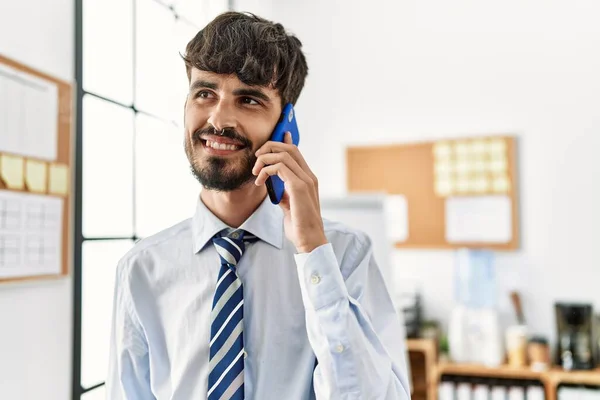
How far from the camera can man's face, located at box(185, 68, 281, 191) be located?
979 millimetres

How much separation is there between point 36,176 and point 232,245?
2.81 feet

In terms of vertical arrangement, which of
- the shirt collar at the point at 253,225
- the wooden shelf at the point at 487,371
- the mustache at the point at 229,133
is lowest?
the wooden shelf at the point at 487,371

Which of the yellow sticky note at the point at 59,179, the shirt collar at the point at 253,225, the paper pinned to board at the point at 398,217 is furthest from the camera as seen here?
the paper pinned to board at the point at 398,217

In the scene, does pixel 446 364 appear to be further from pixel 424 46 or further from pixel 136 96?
pixel 136 96

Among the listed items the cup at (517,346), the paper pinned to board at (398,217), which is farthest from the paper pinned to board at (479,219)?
the cup at (517,346)

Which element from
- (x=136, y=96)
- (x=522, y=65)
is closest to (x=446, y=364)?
(x=522, y=65)

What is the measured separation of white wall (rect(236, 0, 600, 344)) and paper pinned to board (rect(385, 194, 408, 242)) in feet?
0.39

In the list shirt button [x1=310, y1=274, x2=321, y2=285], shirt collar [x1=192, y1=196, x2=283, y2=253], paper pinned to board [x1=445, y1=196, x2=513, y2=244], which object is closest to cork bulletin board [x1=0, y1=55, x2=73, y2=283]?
shirt collar [x1=192, y1=196, x2=283, y2=253]

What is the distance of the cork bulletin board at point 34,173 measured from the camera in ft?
4.91

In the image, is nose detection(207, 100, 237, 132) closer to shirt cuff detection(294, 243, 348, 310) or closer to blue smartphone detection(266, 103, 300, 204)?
blue smartphone detection(266, 103, 300, 204)

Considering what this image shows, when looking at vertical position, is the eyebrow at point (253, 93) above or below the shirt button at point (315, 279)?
above

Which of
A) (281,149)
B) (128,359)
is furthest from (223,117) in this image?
(128,359)

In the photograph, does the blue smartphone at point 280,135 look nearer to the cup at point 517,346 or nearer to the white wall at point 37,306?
the white wall at point 37,306

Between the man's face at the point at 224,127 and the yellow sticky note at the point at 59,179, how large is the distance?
83cm
